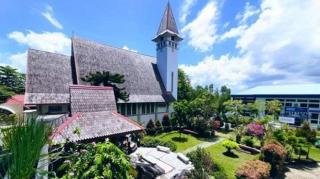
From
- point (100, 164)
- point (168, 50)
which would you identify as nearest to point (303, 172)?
point (100, 164)

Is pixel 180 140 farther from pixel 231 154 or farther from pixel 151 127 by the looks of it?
pixel 231 154

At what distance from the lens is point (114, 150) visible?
18.5 ft

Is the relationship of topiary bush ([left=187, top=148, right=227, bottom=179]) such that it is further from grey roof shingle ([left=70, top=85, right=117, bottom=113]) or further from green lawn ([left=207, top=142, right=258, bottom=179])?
grey roof shingle ([left=70, top=85, right=117, bottom=113])

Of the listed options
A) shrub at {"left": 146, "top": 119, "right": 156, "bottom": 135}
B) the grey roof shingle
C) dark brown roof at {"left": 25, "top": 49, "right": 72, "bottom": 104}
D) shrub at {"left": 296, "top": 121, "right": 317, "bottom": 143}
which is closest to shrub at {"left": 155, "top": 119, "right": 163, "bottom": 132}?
shrub at {"left": 146, "top": 119, "right": 156, "bottom": 135}

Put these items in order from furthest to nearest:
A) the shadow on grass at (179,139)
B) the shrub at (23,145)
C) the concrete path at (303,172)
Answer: the shadow on grass at (179,139) → the concrete path at (303,172) → the shrub at (23,145)

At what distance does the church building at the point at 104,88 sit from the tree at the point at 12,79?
21.0m

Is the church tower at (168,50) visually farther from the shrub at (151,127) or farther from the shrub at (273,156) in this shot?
the shrub at (273,156)

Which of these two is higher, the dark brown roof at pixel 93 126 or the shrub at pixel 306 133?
the dark brown roof at pixel 93 126

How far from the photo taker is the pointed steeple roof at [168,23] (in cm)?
2880

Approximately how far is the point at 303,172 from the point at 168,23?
2315 centimetres

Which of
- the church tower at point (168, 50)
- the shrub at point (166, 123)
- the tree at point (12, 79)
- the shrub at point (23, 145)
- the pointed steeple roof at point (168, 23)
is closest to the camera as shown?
the shrub at point (23, 145)

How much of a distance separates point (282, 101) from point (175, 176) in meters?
34.3

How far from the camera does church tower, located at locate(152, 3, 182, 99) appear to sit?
28484mm

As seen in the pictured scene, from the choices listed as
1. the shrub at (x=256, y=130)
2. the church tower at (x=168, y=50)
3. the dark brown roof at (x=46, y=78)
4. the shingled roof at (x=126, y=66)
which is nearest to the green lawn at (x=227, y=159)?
the shrub at (x=256, y=130)
